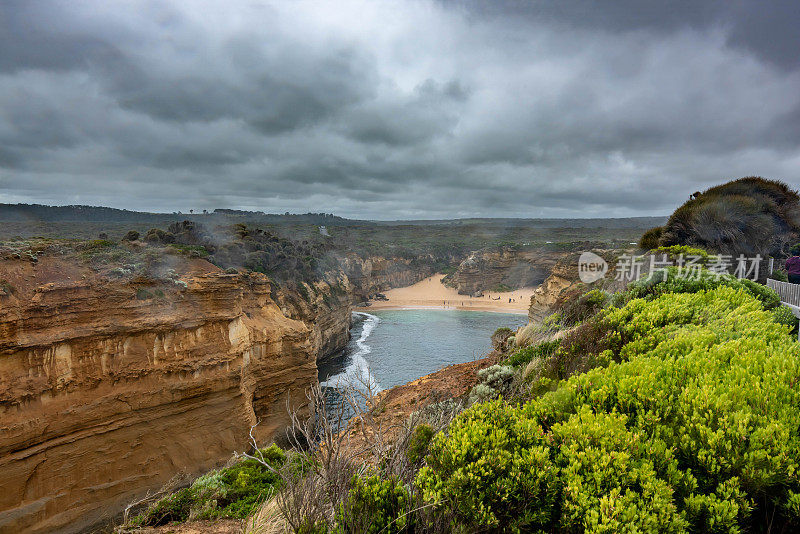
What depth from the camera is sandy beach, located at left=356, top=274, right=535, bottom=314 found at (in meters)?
63.5

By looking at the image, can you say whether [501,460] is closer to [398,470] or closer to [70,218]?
[398,470]

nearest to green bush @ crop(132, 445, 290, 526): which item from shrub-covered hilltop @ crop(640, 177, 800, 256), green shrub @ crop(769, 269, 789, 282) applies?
green shrub @ crop(769, 269, 789, 282)

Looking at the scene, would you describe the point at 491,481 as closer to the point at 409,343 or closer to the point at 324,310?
the point at 324,310

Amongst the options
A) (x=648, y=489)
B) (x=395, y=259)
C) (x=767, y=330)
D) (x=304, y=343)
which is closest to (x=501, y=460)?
(x=648, y=489)

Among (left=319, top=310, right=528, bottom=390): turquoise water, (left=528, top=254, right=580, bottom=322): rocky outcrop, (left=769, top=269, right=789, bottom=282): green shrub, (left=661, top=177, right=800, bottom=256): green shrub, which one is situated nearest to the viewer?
(left=769, top=269, right=789, bottom=282): green shrub

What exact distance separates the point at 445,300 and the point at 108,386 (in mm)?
59970

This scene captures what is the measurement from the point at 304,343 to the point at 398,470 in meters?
17.5

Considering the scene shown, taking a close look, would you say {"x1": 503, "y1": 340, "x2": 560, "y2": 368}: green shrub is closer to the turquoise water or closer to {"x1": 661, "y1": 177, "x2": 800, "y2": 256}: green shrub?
the turquoise water

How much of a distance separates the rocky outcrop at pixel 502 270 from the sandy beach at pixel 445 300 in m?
1.61

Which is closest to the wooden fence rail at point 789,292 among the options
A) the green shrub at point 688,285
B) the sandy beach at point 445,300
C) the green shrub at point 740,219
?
the green shrub at point 688,285

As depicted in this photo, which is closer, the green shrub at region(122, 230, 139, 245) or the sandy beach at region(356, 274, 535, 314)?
the green shrub at region(122, 230, 139, 245)

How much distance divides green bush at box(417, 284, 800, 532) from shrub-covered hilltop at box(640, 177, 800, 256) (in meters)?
18.1

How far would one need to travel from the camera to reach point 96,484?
12.9 meters

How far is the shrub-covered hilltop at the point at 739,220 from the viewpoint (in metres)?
18.3
